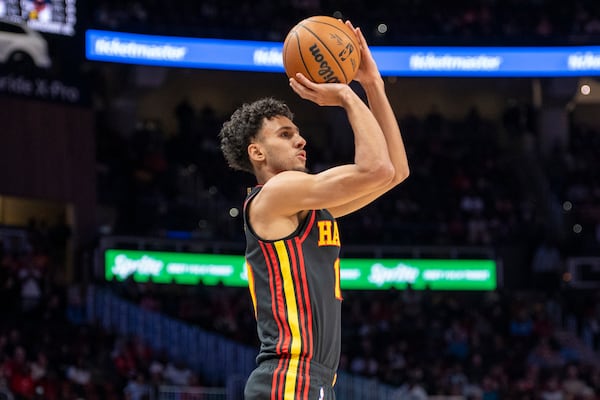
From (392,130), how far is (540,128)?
24500 millimetres

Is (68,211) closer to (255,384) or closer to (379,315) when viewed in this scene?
(379,315)

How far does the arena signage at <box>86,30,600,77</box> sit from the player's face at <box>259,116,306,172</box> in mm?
19443

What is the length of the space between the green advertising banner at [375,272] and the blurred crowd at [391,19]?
5.11 m

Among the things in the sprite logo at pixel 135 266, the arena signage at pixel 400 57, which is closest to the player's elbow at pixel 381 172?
the sprite logo at pixel 135 266

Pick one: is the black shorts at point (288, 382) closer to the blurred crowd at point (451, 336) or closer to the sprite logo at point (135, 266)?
the blurred crowd at point (451, 336)

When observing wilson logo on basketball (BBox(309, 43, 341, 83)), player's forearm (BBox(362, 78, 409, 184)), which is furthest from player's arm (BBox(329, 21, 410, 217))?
wilson logo on basketball (BBox(309, 43, 341, 83))

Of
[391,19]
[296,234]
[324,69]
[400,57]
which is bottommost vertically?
[296,234]

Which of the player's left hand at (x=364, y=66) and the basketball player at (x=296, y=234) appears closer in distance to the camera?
the basketball player at (x=296, y=234)

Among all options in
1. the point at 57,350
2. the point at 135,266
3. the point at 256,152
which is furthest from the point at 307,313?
the point at 135,266

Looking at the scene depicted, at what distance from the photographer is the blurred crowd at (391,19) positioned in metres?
25.7

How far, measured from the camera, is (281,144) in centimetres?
521

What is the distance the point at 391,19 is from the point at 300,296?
899 inches

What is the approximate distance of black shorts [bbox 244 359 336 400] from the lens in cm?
495

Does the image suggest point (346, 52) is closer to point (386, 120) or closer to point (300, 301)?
point (386, 120)
